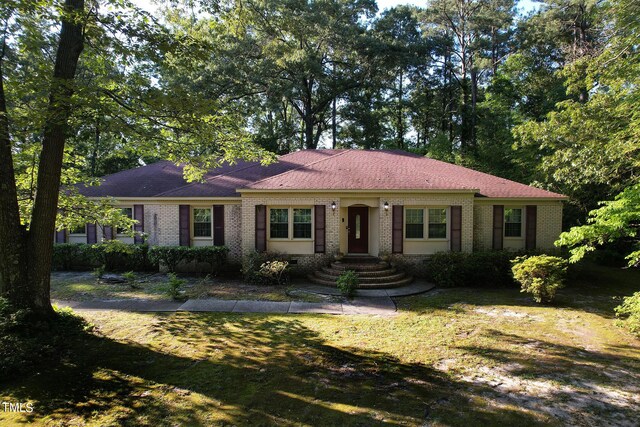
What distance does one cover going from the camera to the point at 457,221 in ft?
41.4

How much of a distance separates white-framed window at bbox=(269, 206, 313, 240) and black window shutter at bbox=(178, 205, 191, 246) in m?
3.51

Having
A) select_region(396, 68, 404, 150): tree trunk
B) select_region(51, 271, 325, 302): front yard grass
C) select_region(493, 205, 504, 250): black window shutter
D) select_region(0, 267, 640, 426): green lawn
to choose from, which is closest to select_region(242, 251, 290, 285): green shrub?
select_region(51, 271, 325, 302): front yard grass

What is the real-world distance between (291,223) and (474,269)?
6774 mm

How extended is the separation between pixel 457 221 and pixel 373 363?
8557mm

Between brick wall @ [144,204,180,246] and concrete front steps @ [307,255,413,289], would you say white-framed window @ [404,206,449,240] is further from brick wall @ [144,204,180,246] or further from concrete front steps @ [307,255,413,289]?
brick wall @ [144,204,180,246]

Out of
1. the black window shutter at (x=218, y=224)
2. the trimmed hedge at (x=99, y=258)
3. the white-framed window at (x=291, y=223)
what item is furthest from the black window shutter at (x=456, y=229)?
the trimmed hedge at (x=99, y=258)

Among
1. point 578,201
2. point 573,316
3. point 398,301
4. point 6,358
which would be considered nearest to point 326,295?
point 398,301

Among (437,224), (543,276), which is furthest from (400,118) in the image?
(543,276)

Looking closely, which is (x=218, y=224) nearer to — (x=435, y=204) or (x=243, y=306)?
(x=243, y=306)

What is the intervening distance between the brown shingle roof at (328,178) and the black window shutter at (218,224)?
0.60m

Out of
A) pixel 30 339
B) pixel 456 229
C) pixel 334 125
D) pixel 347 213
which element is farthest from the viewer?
pixel 334 125

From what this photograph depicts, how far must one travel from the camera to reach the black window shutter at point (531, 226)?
44.0 ft

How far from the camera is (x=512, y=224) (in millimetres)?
13570

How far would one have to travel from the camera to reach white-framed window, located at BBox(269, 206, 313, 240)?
12.8m
